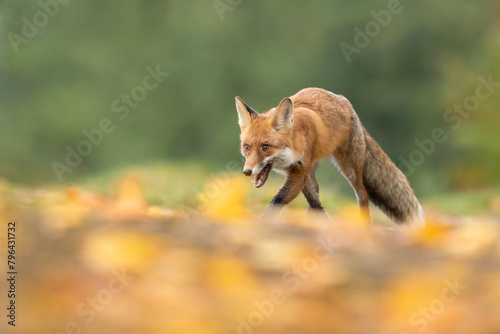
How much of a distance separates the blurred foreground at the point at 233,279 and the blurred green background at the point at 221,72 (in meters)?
11.8

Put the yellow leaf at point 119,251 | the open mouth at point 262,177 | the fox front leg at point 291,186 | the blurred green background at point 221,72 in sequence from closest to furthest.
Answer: the yellow leaf at point 119,251 < the open mouth at point 262,177 < the fox front leg at point 291,186 < the blurred green background at point 221,72

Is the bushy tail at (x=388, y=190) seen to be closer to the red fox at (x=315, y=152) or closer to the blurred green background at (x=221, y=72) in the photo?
the red fox at (x=315, y=152)

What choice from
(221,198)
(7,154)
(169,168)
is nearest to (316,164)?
(221,198)

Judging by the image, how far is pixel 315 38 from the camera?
49.1 feet

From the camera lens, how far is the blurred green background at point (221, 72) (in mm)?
14648

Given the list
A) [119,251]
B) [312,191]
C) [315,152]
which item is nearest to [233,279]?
[119,251]

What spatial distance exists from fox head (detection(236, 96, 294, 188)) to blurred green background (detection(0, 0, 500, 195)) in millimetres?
9332

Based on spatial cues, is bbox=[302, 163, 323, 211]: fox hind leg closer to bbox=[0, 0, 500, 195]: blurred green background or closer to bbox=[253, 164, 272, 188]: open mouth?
bbox=[253, 164, 272, 188]: open mouth

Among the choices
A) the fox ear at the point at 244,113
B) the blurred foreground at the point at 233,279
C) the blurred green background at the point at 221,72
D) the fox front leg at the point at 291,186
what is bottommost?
the blurred foreground at the point at 233,279

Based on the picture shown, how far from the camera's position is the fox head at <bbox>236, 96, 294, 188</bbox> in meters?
4.88

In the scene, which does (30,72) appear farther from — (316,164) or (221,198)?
(221,198)

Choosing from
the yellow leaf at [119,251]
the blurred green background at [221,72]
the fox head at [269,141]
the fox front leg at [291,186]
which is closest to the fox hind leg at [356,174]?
the fox front leg at [291,186]

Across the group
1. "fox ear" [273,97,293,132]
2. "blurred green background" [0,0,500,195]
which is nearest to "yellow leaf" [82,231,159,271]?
"fox ear" [273,97,293,132]

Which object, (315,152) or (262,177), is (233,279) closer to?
(262,177)
